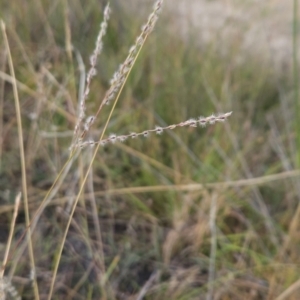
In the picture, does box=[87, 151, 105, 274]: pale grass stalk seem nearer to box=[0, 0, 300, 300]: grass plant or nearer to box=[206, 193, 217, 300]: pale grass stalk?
box=[0, 0, 300, 300]: grass plant

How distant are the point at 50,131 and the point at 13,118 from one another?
9cm

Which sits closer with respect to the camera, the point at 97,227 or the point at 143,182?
the point at 97,227

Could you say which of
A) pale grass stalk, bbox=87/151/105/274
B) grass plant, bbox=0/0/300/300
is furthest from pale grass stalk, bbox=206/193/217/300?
pale grass stalk, bbox=87/151/105/274

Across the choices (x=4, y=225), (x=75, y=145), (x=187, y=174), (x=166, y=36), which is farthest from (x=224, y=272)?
(x=166, y=36)

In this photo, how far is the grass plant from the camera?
0.90m

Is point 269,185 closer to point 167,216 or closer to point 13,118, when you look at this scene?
point 167,216

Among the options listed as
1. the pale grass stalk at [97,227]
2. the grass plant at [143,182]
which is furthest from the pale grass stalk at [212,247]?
the pale grass stalk at [97,227]

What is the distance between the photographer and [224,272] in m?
0.93

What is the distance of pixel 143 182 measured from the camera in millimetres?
1094

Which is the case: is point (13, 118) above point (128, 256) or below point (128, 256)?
above

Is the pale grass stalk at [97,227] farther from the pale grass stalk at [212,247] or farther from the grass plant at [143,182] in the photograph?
the pale grass stalk at [212,247]

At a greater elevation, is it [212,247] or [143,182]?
[143,182]

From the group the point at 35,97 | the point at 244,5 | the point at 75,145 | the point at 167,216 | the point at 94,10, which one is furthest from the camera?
the point at 244,5

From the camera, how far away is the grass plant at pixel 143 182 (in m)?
0.90
